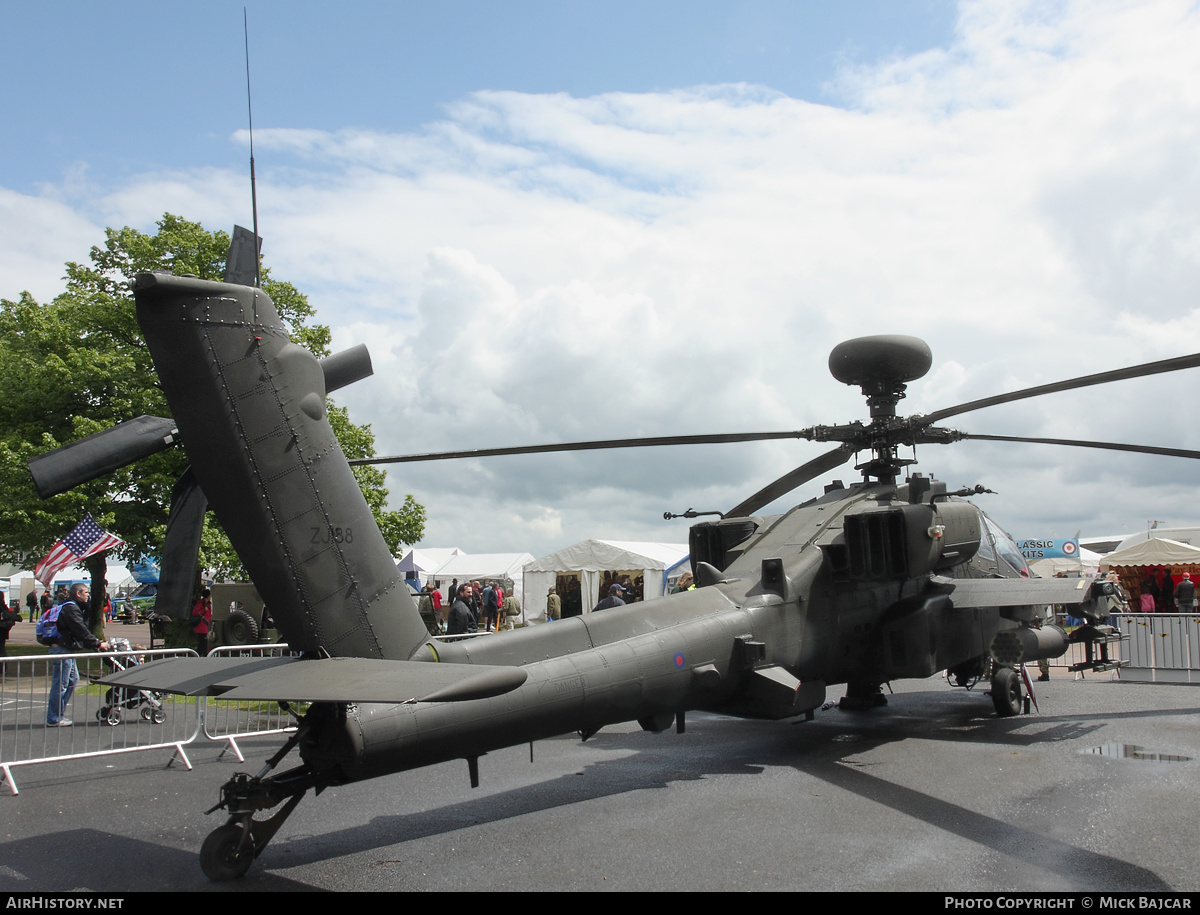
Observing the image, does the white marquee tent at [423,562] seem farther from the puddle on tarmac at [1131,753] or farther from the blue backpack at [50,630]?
the puddle on tarmac at [1131,753]

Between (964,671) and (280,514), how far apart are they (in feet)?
29.7

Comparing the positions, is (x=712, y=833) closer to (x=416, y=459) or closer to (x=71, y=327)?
(x=416, y=459)

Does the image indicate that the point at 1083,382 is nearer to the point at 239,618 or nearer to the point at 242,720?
Result: the point at 242,720

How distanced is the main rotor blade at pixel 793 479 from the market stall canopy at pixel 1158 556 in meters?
17.1

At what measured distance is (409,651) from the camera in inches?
224

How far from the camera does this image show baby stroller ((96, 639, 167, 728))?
34.4ft

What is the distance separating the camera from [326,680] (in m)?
4.62

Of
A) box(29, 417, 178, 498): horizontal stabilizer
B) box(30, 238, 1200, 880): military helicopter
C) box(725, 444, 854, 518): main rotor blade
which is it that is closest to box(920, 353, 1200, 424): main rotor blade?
box(30, 238, 1200, 880): military helicopter

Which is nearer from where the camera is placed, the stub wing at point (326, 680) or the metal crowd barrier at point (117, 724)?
the stub wing at point (326, 680)

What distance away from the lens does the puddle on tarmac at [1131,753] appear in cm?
833

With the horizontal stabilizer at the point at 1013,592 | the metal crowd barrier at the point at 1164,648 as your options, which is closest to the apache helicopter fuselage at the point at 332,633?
the horizontal stabilizer at the point at 1013,592

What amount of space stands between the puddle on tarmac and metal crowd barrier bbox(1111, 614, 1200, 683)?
5724 mm

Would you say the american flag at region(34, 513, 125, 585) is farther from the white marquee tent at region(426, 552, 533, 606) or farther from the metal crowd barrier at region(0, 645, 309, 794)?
the white marquee tent at region(426, 552, 533, 606)

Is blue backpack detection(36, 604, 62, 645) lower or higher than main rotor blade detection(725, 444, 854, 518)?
lower
